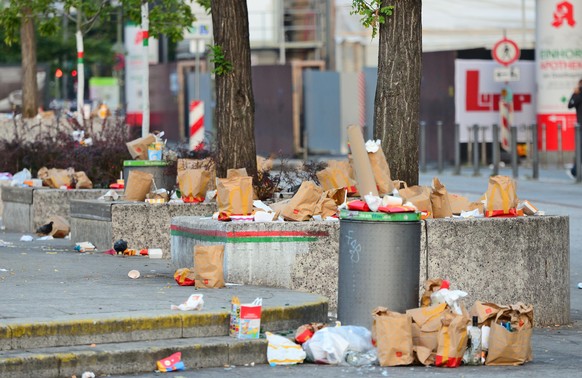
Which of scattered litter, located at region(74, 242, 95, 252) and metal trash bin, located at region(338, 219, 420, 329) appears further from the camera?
scattered litter, located at region(74, 242, 95, 252)

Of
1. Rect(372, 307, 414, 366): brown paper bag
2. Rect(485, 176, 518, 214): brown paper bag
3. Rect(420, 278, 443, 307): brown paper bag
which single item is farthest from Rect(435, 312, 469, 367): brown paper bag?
Rect(485, 176, 518, 214): brown paper bag

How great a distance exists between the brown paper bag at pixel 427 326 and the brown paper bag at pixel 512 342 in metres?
0.35

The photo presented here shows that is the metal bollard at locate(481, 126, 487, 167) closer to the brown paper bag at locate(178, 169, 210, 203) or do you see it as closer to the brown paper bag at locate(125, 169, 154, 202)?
the brown paper bag at locate(125, 169, 154, 202)

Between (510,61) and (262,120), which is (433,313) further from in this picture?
(262,120)

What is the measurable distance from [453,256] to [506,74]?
22.3 meters

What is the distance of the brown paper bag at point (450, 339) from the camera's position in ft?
→ 29.7

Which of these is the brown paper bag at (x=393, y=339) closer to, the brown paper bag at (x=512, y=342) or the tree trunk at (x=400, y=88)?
the brown paper bag at (x=512, y=342)

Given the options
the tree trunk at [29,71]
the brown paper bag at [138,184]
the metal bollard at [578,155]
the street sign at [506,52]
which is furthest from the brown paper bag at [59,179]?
the street sign at [506,52]

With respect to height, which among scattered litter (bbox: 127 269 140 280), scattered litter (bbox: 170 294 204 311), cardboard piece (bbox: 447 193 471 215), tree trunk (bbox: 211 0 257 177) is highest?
tree trunk (bbox: 211 0 257 177)

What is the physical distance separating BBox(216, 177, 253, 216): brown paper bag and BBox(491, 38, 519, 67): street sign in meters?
21.7

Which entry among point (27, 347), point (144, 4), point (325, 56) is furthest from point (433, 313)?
point (325, 56)

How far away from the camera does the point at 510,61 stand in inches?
1282

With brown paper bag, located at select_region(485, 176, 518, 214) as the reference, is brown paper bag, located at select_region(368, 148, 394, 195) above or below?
above

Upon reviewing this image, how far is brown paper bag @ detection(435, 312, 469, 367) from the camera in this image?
9.05 m
